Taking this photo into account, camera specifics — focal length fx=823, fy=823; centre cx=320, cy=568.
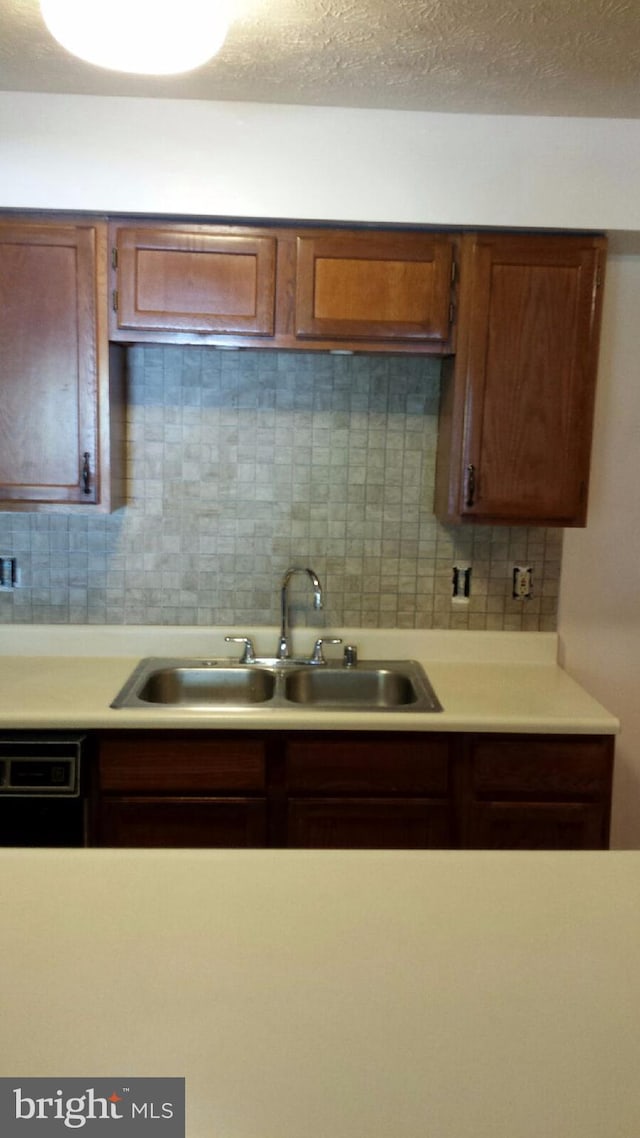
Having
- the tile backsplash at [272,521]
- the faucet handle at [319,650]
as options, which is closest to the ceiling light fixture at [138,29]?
the tile backsplash at [272,521]

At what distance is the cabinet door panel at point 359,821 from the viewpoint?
7.67ft

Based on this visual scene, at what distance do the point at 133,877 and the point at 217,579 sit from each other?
5.58 feet

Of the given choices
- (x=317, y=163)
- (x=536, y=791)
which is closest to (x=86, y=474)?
(x=317, y=163)

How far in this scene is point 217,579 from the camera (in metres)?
2.80

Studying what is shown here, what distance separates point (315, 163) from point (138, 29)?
0.95m

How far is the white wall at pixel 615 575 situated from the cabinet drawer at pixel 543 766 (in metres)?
0.58

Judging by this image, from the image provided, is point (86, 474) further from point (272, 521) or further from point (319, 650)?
point (319, 650)

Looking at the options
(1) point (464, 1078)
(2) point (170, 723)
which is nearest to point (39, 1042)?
(1) point (464, 1078)

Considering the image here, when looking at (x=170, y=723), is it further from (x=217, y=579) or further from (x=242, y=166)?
(x=242, y=166)

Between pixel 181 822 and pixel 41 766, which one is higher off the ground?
pixel 41 766

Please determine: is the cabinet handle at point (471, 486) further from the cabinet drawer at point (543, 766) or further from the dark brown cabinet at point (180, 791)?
the dark brown cabinet at point (180, 791)

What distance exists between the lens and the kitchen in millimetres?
2230

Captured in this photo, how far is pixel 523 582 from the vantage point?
2.82 meters

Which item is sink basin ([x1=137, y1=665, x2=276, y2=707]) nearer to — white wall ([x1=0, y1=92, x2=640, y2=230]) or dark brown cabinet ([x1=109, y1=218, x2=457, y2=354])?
dark brown cabinet ([x1=109, y1=218, x2=457, y2=354])
